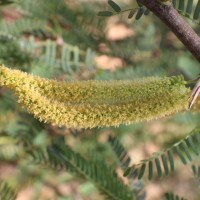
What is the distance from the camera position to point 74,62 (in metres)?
1.07

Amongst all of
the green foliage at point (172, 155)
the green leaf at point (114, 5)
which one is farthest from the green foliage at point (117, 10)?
the green foliage at point (172, 155)

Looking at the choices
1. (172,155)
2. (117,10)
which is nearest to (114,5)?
(117,10)

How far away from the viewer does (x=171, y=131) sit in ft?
5.17

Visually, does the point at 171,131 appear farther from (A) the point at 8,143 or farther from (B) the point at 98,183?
(B) the point at 98,183

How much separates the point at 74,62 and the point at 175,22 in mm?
602

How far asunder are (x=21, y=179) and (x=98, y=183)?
0.50 metres

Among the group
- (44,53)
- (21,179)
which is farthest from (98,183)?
(21,179)

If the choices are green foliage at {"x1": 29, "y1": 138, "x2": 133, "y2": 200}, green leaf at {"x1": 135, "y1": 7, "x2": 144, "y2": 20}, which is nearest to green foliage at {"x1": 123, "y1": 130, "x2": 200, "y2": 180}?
green foliage at {"x1": 29, "y1": 138, "x2": 133, "y2": 200}

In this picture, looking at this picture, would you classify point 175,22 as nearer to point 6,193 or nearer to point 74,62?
point 6,193

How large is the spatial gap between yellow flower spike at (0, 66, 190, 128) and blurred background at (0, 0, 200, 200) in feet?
1.36

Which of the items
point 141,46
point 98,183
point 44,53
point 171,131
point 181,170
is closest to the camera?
point 98,183

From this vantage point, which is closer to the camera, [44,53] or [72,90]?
[72,90]

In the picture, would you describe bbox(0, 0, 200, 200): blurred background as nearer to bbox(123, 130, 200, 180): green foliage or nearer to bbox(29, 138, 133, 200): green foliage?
bbox(29, 138, 133, 200): green foliage

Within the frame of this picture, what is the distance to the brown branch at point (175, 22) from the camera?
0.47 metres
